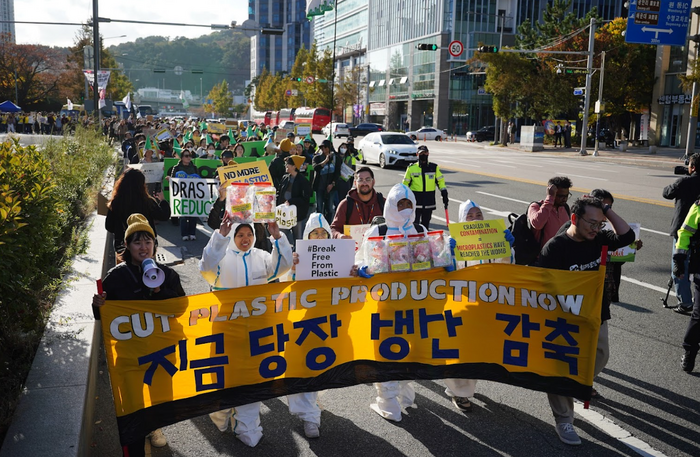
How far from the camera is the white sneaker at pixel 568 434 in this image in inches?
190

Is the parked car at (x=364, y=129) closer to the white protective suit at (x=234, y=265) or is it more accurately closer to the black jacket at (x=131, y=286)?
the white protective suit at (x=234, y=265)

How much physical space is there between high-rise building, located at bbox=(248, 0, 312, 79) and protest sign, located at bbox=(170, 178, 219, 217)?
168 metres

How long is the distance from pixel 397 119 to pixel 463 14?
65.6ft

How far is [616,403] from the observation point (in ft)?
18.2

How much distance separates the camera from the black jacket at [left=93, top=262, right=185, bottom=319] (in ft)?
14.7

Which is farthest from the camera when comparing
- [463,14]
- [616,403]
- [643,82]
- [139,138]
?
[463,14]

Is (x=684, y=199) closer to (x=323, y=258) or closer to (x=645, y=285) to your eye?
(x=645, y=285)

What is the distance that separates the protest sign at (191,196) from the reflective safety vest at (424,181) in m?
3.47

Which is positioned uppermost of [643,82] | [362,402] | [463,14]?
[463,14]

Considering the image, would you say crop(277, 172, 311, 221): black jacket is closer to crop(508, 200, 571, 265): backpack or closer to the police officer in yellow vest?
the police officer in yellow vest

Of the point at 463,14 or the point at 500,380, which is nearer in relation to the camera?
the point at 500,380

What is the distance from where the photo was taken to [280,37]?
187 meters

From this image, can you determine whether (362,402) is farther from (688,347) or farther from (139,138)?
(139,138)

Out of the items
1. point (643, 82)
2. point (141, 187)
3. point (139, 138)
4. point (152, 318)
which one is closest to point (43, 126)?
point (139, 138)
